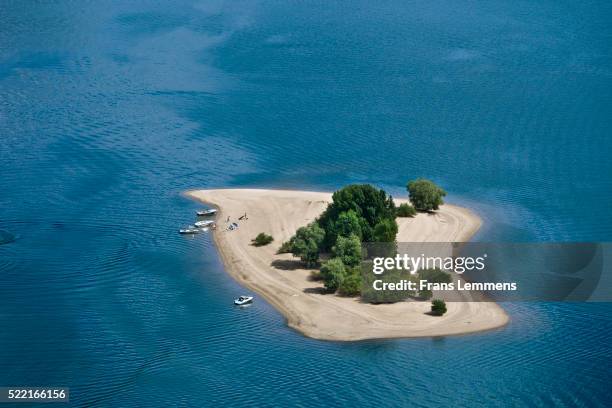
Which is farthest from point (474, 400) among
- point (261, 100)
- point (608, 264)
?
point (261, 100)

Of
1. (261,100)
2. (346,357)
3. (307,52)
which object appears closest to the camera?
(346,357)

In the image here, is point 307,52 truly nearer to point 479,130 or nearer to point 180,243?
point 479,130

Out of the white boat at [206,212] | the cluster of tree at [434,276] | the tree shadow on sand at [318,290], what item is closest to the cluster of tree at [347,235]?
the cluster of tree at [434,276]

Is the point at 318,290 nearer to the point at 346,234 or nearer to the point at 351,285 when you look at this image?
the point at 351,285

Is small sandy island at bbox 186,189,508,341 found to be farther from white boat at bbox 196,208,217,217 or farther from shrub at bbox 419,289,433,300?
shrub at bbox 419,289,433,300

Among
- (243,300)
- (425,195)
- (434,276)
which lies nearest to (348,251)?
(434,276)

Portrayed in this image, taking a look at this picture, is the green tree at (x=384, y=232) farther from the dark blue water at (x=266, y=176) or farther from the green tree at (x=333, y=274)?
the dark blue water at (x=266, y=176)
